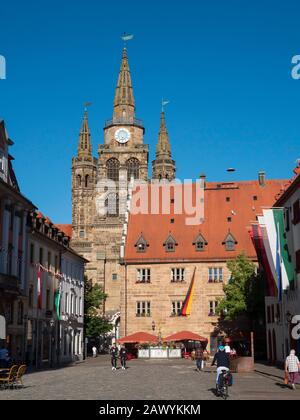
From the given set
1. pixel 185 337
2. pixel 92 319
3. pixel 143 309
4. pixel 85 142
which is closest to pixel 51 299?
pixel 185 337

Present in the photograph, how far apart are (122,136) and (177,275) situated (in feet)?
156

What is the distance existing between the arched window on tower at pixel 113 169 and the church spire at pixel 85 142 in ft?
20.9

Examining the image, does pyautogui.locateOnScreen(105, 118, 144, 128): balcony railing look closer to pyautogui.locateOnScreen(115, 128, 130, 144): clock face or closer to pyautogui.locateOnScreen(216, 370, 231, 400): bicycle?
pyautogui.locateOnScreen(115, 128, 130, 144): clock face

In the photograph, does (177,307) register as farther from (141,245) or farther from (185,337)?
(141,245)

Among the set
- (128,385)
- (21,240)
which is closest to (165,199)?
(21,240)

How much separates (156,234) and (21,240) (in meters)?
26.7

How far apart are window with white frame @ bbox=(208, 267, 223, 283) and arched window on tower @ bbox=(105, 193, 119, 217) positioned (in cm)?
3602

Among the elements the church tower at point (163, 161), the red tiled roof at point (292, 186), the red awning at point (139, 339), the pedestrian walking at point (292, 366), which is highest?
the church tower at point (163, 161)

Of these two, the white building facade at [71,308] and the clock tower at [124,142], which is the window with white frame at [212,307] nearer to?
the white building facade at [71,308]

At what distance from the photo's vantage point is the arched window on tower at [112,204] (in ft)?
322

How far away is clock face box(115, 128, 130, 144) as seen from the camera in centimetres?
10656

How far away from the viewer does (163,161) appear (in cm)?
11088

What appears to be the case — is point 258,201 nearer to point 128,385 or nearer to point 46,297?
point 46,297

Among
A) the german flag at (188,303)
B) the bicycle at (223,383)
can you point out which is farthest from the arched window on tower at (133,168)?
the bicycle at (223,383)
